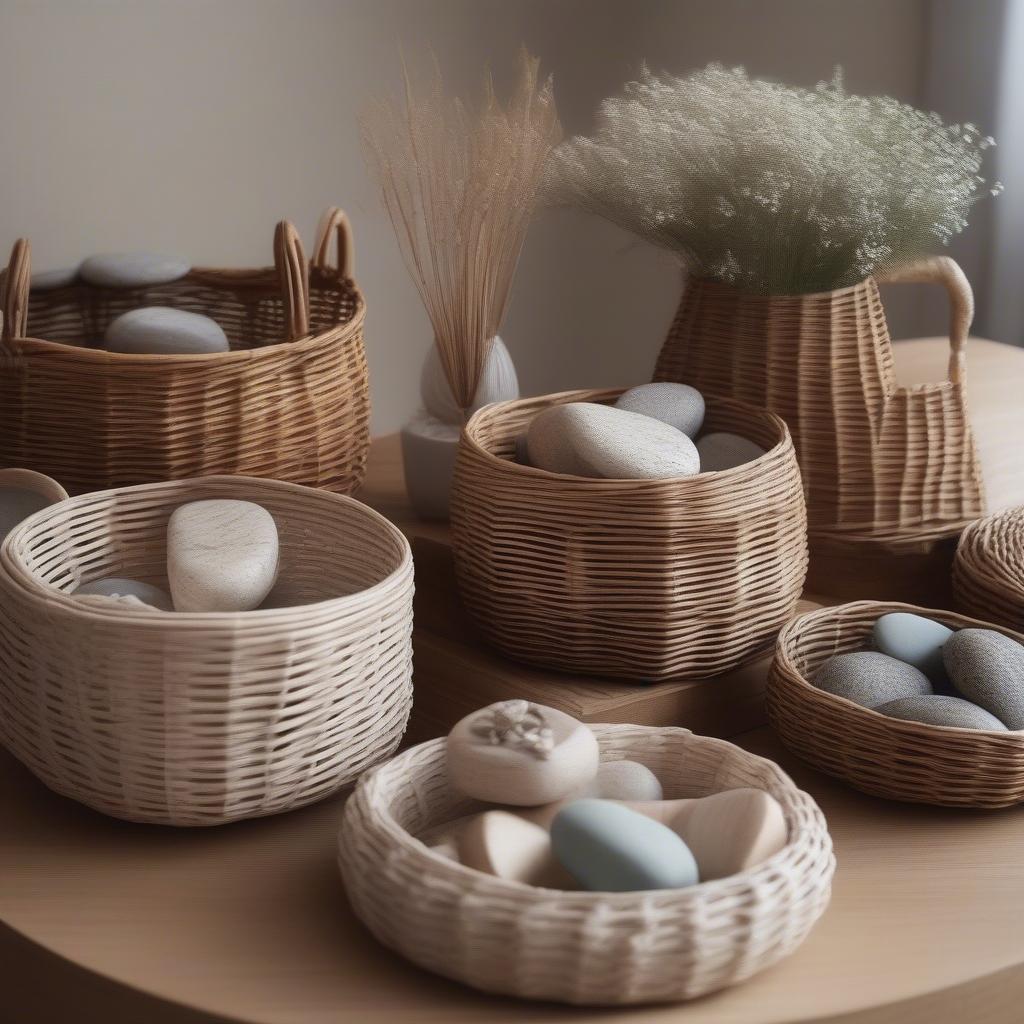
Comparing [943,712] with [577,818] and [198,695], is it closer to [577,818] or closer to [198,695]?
[577,818]

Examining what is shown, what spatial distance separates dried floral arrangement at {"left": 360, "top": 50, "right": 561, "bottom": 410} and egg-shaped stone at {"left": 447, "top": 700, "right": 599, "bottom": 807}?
40 centimetres

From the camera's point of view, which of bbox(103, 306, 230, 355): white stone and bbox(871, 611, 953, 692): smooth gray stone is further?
bbox(103, 306, 230, 355): white stone

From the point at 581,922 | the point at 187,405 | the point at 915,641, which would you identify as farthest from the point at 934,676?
the point at 187,405

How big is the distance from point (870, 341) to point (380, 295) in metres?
0.86

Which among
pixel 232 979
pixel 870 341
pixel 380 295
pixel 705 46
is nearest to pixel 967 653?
pixel 870 341

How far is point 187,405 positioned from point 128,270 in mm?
269

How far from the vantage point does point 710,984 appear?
21.4 inches

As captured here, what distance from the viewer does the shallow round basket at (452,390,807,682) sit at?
750 millimetres

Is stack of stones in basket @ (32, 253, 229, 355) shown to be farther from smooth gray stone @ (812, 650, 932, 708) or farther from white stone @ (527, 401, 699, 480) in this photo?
smooth gray stone @ (812, 650, 932, 708)

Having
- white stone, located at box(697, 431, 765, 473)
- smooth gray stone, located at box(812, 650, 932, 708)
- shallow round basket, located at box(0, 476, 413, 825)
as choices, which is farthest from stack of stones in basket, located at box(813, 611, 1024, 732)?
shallow round basket, located at box(0, 476, 413, 825)

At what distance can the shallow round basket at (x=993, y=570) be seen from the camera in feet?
2.81

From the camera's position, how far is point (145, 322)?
0.94m

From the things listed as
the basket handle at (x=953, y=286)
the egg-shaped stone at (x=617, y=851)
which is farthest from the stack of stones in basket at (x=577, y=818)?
the basket handle at (x=953, y=286)

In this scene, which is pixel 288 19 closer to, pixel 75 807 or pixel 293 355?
pixel 293 355
